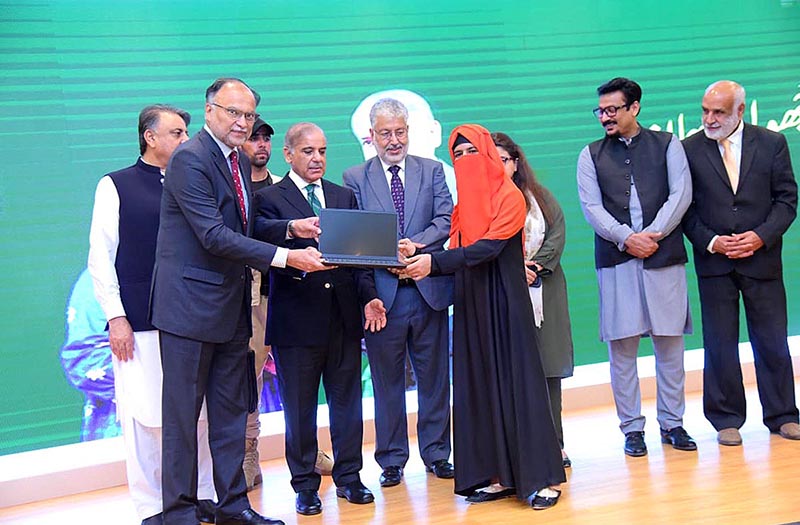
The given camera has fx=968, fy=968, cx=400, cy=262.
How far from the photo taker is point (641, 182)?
518 cm

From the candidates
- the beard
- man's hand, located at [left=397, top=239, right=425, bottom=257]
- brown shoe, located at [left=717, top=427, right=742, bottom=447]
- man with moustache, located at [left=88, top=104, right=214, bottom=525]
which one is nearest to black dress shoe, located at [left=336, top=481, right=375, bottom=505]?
man with moustache, located at [left=88, top=104, right=214, bottom=525]

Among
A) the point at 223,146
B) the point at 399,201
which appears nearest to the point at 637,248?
the point at 399,201

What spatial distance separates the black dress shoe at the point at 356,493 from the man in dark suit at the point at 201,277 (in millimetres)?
731

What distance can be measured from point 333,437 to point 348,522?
518 mm

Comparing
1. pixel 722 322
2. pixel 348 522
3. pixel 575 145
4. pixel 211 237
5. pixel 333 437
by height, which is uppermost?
pixel 575 145

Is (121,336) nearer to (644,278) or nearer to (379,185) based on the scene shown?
(379,185)

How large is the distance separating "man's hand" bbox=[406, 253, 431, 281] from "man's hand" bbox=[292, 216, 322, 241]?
1.44 feet

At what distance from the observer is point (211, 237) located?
396 cm

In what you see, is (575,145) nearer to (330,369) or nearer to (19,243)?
(330,369)

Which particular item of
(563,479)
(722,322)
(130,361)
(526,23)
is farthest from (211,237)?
(526,23)

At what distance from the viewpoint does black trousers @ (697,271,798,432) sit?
5281 millimetres

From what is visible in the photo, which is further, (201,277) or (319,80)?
(319,80)

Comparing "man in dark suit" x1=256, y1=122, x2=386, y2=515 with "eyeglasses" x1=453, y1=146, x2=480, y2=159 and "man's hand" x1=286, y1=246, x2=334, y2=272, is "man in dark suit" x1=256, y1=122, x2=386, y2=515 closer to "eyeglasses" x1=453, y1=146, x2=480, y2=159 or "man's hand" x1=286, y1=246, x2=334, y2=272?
"man's hand" x1=286, y1=246, x2=334, y2=272

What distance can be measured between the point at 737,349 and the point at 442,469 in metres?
1.76
